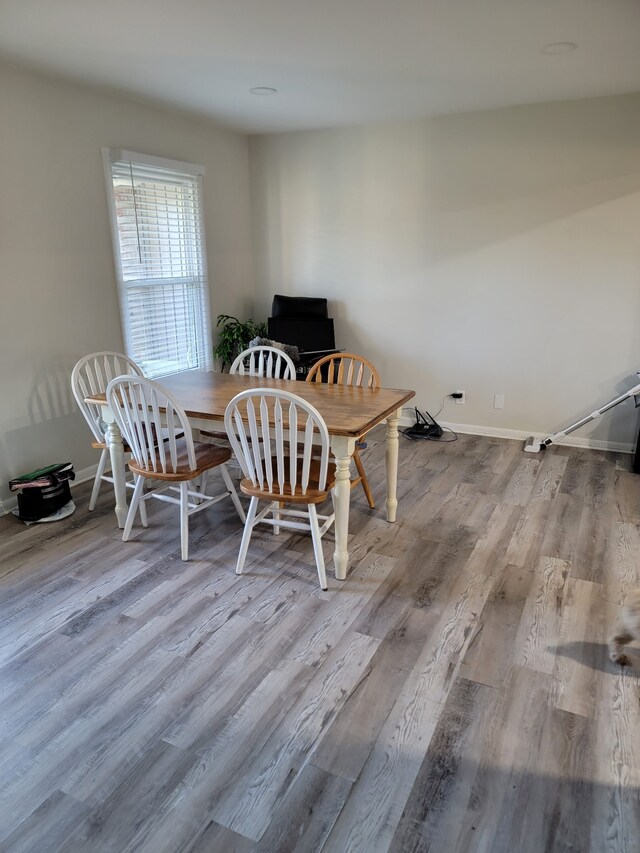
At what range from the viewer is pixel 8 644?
2.19 metres

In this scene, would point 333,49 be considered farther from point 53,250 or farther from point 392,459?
point 392,459

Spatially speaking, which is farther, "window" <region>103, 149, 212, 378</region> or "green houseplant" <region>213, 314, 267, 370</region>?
"green houseplant" <region>213, 314, 267, 370</region>

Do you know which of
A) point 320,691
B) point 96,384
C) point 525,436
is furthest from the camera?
point 525,436

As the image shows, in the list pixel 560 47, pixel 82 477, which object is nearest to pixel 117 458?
pixel 82 477

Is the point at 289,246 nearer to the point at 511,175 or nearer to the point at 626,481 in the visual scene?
the point at 511,175

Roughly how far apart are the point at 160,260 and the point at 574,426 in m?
3.32

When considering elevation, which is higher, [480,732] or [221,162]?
[221,162]

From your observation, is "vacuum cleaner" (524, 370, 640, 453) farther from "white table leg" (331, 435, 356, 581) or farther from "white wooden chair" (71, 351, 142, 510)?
"white wooden chair" (71, 351, 142, 510)

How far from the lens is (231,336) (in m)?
4.84

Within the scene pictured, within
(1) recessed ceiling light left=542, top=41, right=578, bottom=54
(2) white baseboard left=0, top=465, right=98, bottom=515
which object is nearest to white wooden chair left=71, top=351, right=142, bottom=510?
(2) white baseboard left=0, top=465, right=98, bottom=515

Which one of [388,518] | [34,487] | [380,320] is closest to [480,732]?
[388,518]

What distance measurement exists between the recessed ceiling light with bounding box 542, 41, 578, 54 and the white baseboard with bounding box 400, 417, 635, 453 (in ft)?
8.67

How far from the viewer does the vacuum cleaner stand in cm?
389

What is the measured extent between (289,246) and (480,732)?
4359 millimetres
